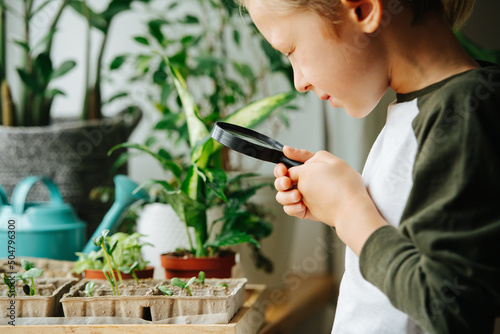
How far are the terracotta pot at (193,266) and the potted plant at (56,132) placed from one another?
0.44 m

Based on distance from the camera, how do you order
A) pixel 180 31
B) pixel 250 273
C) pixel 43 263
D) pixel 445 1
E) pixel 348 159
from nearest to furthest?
pixel 445 1, pixel 43 263, pixel 250 273, pixel 348 159, pixel 180 31

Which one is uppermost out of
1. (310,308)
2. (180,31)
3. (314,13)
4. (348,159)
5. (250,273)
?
(180,31)

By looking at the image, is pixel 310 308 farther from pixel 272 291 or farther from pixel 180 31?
pixel 180 31

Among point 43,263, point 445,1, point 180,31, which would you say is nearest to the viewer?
point 445,1

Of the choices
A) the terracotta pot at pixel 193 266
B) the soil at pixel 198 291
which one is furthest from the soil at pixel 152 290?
the terracotta pot at pixel 193 266

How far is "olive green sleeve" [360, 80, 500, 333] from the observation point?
0.45 meters

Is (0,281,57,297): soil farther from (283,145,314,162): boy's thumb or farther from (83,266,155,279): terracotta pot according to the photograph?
(283,145,314,162): boy's thumb

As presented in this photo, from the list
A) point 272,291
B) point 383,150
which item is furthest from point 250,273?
point 383,150

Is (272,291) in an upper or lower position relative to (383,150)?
lower

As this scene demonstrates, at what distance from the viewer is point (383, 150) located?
22.7 inches

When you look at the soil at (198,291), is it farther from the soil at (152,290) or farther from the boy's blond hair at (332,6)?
the boy's blond hair at (332,6)

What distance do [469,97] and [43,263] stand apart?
0.78m

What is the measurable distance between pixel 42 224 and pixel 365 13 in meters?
0.77

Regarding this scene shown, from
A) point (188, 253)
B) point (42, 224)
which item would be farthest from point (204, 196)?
point (42, 224)
